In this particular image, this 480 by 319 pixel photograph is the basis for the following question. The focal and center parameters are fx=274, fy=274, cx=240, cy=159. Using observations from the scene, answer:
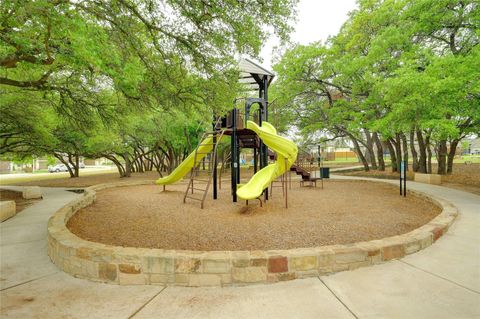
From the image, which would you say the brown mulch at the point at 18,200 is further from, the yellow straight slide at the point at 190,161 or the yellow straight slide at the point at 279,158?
the yellow straight slide at the point at 279,158

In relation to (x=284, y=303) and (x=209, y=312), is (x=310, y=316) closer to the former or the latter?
(x=284, y=303)

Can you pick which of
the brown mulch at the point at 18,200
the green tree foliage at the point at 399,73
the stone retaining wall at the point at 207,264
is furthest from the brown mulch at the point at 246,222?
the green tree foliage at the point at 399,73

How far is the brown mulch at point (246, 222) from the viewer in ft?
17.1

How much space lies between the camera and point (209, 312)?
2982 mm

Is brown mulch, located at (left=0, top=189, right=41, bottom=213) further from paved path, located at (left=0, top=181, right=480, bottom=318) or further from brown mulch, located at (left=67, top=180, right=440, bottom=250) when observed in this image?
paved path, located at (left=0, top=181, right=480, bottom=318)

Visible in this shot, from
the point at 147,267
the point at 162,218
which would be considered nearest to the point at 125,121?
the point at 162,218

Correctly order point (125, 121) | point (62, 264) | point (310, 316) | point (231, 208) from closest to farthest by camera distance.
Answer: point (310, 316), point (62, 264), point (231, 208), point (125, 121)

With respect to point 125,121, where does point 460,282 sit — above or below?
below

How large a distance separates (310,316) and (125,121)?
37.5 ft

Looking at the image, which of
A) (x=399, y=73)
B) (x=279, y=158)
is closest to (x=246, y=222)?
(x=279, y=158)

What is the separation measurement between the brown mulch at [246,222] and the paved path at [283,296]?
124 cm

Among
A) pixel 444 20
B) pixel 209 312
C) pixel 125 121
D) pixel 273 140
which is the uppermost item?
pixel 444 20

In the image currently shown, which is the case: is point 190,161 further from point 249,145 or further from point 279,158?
point 279,158

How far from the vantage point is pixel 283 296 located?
328 centimetres
